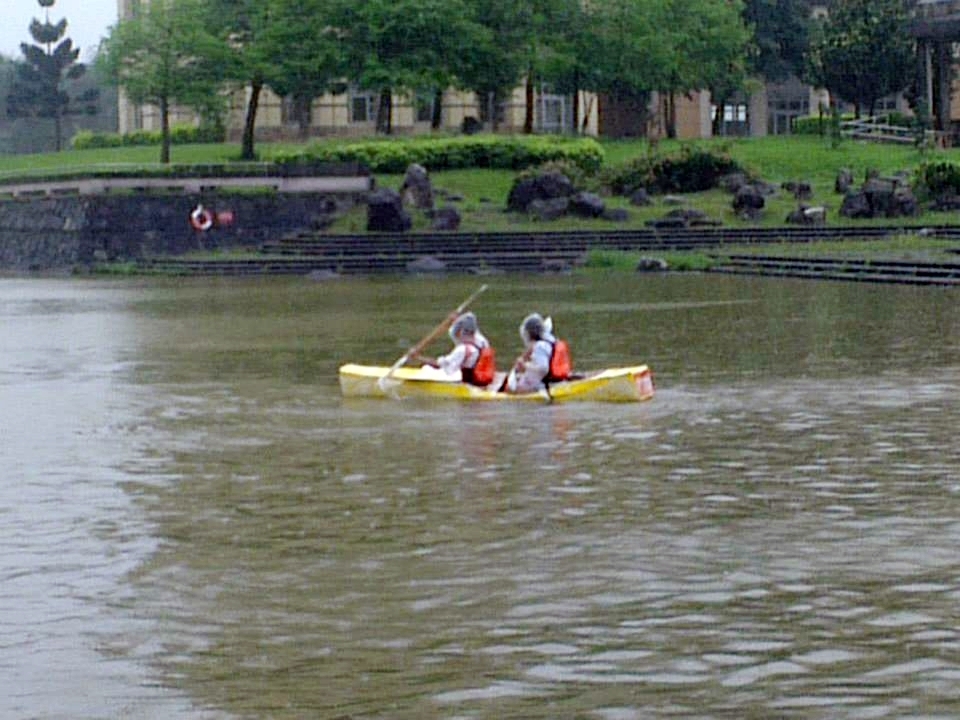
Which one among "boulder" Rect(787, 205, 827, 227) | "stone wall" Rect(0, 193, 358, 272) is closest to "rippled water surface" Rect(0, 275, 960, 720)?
"boulder" Rect(787, 205, 827, 227)

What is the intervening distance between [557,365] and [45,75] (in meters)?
91.6

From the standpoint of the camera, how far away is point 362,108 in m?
84.1

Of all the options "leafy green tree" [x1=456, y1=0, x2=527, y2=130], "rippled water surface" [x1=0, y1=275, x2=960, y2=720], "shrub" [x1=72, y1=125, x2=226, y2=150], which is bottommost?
"rippled water surface" [x1=0, y1=275, x2=960, y2=720]

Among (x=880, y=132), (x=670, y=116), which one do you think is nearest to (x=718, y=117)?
(x=670, y=116)

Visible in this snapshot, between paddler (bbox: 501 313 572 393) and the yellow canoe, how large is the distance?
10 cm

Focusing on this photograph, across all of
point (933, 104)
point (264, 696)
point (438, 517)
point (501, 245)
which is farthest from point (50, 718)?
point (933, 104)

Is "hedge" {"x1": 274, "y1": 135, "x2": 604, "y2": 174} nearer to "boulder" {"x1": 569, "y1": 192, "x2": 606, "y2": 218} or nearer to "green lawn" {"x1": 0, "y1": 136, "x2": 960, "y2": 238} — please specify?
"green lawn" {"x1": 0, "y1": 136, "x2": 960, "y2": 238}

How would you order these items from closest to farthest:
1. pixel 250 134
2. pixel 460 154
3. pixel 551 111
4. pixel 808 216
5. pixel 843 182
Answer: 1. pixel 808 216
2. pixel 843 182
3. pixel 460 154
4. pixel 250 134
5. pixel 551 111

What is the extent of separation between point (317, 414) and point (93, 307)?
2133cm

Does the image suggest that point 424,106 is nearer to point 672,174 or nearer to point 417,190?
point 672,174

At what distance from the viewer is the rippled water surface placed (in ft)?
30.7

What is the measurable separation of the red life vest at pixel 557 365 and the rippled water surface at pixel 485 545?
0.58m

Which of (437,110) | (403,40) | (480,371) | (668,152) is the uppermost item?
(403,40)

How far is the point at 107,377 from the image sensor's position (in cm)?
2534
